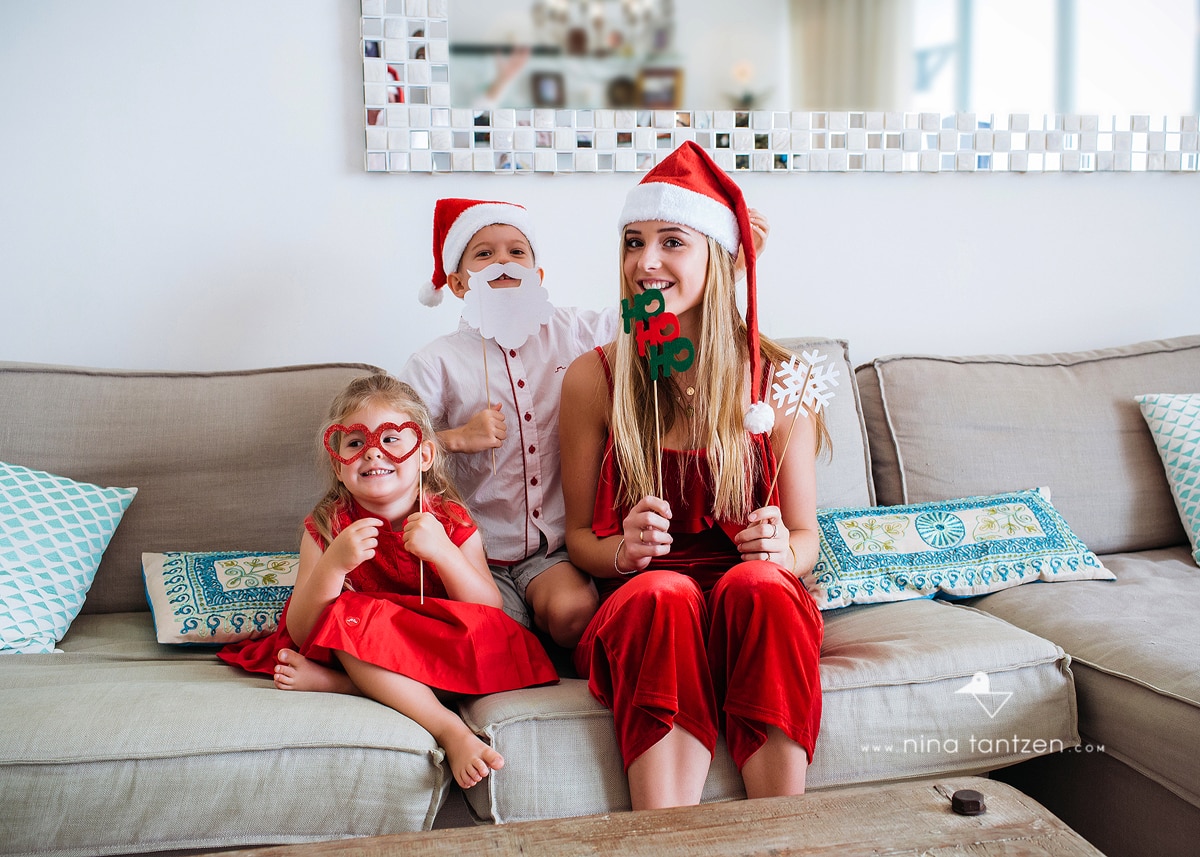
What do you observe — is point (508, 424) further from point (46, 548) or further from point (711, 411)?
point (46, 548)

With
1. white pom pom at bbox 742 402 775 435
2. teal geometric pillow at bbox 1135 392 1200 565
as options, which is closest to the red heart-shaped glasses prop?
white pom pom at bbox 742 402 775 435

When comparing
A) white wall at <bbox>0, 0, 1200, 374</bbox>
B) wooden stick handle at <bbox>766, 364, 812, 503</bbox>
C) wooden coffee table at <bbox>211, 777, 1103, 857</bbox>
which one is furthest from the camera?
white wall at <bbox>0, 0, 1200, 374</bbox>

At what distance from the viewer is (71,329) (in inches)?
81.0

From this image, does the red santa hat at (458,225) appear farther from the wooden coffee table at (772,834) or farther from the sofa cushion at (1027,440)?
the wooden coffee table at (772,834)

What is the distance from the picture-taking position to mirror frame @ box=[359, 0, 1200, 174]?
209cm

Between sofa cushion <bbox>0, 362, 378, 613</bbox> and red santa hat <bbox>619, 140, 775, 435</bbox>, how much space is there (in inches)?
29.5

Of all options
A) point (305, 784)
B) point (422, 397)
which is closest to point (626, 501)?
point (422, 397)

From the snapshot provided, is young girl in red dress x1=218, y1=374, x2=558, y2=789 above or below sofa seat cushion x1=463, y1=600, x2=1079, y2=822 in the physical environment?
above

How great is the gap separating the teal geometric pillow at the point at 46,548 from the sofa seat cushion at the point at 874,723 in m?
0.75

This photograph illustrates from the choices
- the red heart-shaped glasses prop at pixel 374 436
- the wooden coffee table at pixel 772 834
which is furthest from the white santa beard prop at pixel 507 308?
the wooden coffee table at pixel 772 834

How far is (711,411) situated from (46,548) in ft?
3.74

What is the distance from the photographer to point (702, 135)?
2.23m

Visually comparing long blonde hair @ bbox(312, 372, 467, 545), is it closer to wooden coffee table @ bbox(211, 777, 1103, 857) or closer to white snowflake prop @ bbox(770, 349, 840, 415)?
white snowflake prop @ bbox(770, 349, 840, 415)

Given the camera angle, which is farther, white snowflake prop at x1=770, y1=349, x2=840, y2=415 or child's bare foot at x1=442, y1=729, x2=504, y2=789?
white snowflake prop at x1=770, y1=349, x2=840, y2=415
